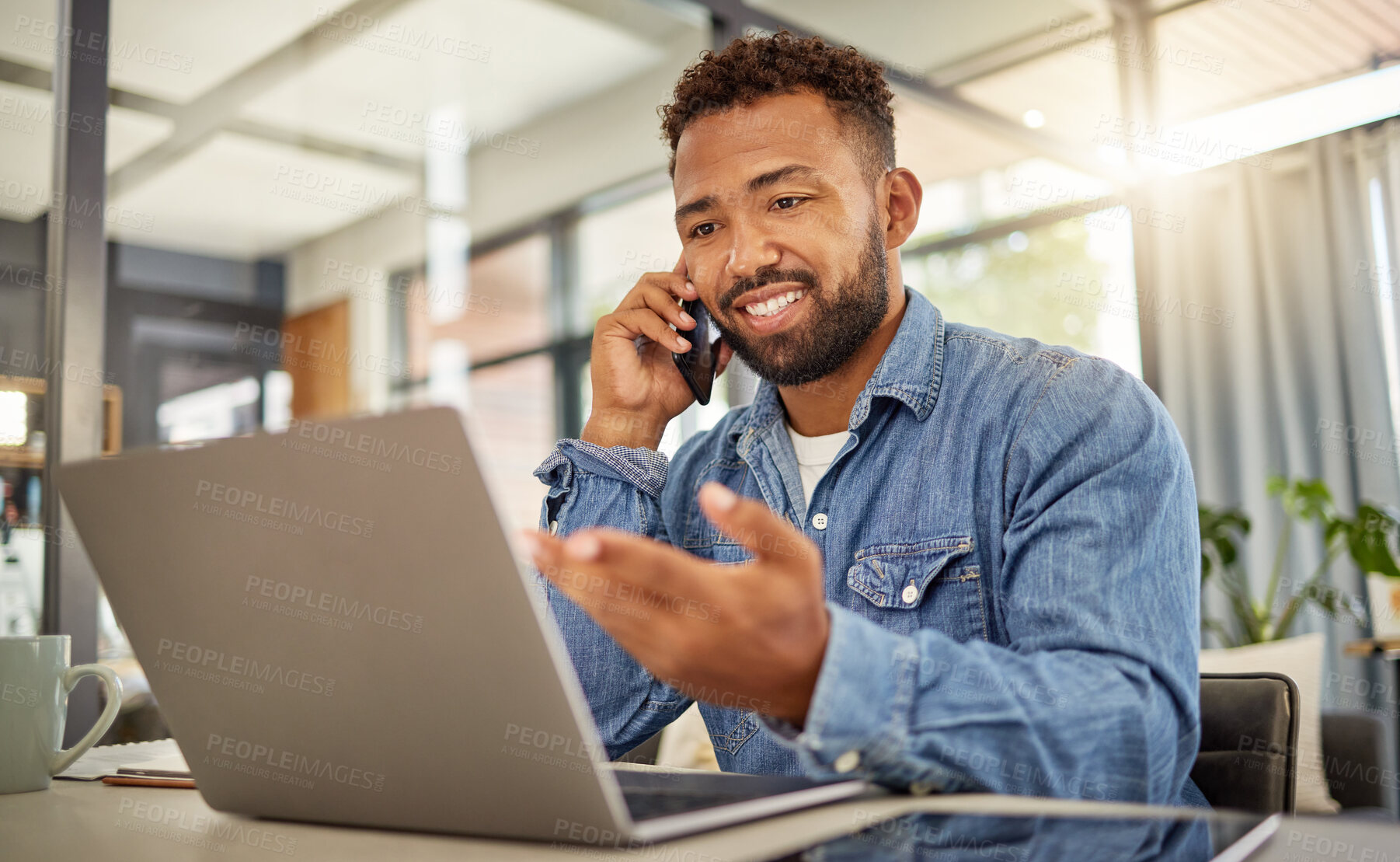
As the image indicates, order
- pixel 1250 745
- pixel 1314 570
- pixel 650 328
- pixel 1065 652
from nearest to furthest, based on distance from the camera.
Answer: pixel 1065 652 → pixel 1250 745 → pixel 650 328 → pixel 1314 570

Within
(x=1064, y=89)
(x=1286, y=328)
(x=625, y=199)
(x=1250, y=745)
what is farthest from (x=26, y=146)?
(x=1286, y=328)

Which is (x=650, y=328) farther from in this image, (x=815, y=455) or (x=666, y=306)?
(x=815, y=455)

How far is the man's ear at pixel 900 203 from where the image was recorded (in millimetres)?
1362

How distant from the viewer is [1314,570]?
3666mm

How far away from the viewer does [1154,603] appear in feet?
2.57

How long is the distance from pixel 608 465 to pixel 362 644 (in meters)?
0.71

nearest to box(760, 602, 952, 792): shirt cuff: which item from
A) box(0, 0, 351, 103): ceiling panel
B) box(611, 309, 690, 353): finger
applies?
box(611, 309, 690, 353): finger

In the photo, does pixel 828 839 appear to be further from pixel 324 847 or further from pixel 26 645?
pixel 26 645

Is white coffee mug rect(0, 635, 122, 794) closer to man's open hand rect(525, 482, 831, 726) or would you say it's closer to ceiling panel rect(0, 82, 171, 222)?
man's open hand rect(525, 482, 831, 726)

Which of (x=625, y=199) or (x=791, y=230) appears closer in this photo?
(x=791, y=230)

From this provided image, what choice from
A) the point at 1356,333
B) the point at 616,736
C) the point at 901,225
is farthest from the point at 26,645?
the point at 1356,333

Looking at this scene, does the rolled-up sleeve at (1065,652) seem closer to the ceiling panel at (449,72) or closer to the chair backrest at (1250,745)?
the chair backrest at (1250,745)

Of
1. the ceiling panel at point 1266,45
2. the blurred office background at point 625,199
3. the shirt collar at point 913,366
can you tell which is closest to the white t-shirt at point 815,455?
the shirt collar at point 913,366

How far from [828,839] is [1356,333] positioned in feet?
13.0
